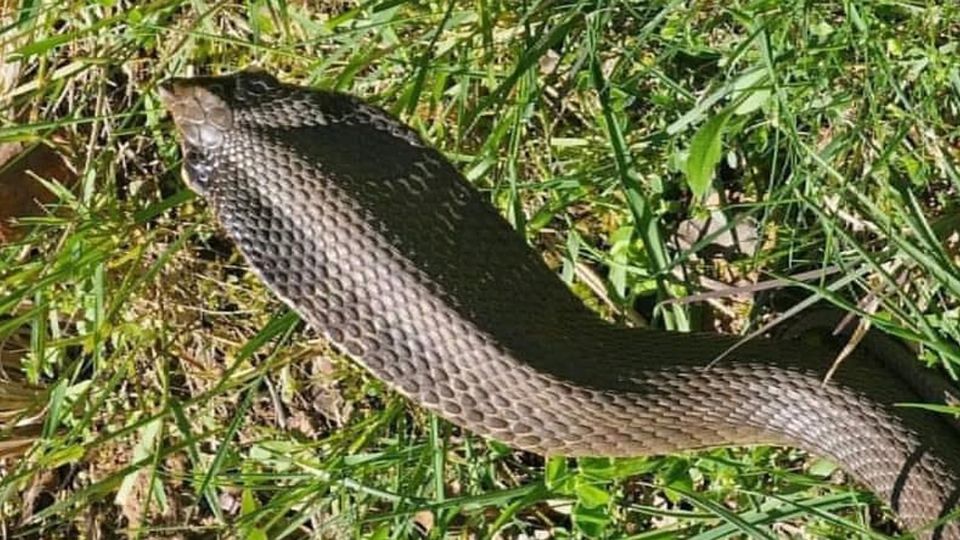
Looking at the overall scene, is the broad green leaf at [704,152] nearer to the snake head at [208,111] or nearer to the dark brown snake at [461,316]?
the dark brown snake at [461,316]

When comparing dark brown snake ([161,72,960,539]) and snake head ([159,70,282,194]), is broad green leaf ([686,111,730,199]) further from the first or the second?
snake head ([159,70,282,194])

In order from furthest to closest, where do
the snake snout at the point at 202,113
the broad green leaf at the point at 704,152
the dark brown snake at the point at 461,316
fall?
the broad green leaf at the point at 704,152 → the snake snout at the point at 202,113 → the dark brown snake at the point at 461,316

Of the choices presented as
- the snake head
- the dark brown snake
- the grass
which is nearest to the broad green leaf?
the grass

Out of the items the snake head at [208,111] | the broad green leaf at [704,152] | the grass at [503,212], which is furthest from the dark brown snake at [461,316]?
the broad green leaf at [704,152]

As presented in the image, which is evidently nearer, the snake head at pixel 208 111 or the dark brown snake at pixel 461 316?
the dark brown snake at pixel 461 316

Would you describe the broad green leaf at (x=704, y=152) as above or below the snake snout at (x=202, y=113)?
above

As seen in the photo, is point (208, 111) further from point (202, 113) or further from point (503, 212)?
point (503, 212)

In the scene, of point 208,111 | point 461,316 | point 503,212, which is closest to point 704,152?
point 503,212

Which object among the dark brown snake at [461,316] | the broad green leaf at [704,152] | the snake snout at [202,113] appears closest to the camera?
the dark brown snake at [461,316]
